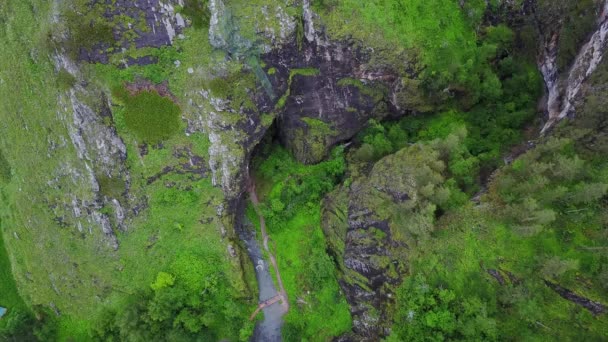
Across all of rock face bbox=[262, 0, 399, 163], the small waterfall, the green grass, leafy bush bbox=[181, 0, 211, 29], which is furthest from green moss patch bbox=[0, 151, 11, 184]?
the small waterfall

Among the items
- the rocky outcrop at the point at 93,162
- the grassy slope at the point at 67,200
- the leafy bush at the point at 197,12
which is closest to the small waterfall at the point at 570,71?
the leafy bush at the point at 197,12

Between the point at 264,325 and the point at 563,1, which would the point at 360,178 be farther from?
the point at 563,1

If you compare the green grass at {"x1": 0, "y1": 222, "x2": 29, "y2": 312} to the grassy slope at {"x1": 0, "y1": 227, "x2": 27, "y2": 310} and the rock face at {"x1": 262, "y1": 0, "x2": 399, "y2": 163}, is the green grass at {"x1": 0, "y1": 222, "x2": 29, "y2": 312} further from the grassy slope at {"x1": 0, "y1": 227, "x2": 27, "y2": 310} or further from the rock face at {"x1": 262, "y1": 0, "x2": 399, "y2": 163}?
the rock face at {"x1": 262, "y1": 0, "x2": 399, "y2": 163}

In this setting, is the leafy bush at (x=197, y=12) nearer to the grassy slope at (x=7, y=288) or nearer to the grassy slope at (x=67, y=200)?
the grassy slope at (x=67, y=200)

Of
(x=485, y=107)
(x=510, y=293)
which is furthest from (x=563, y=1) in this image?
(x=510, y=293)

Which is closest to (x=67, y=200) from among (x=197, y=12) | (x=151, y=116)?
(x=151, y=116)
